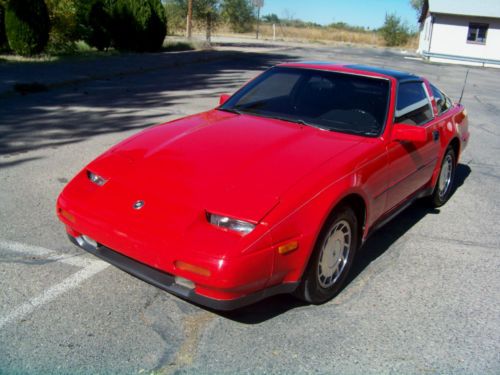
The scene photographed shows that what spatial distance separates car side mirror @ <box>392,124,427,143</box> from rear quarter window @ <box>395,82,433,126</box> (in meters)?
0.21

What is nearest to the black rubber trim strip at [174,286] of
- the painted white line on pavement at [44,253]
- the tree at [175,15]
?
the painted white line on pavement at [44,253]

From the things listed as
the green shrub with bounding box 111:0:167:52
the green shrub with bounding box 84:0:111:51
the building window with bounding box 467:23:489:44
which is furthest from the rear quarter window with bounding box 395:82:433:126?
the building window with bounding box 467:23:489:44

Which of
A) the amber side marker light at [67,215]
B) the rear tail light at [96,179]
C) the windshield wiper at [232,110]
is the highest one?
the windshield wiper at [232,110]

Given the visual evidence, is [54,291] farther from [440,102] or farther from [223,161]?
[440,102]

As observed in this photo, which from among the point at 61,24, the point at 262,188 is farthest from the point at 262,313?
the point at 61,24

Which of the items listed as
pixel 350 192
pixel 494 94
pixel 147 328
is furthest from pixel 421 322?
pixel 494 94

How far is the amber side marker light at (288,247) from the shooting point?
298 cm

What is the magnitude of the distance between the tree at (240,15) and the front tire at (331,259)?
192 ft

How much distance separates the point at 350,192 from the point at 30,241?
255cm

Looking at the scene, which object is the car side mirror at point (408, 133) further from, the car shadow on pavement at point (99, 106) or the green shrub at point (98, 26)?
the green shrub at point (98, 26)

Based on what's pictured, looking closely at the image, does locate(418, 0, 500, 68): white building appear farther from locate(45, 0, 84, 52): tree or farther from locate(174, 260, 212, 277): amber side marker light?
locate(174, 260, 212, 277): amber side marker light

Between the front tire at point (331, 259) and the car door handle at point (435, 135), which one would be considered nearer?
the front tire at point (331, 259)

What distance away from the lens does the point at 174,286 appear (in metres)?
3.03

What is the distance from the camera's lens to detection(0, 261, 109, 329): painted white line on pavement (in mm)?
3223
